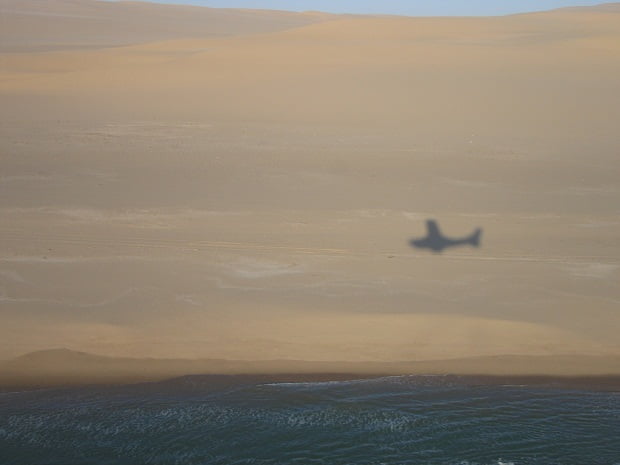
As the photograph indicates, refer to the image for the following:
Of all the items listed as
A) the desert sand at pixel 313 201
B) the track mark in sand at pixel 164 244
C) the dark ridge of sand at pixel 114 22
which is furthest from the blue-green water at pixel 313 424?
the dark ridge of sand at pixel 114 22

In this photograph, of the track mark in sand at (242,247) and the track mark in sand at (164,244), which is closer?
the track mark in sand at (242,247)

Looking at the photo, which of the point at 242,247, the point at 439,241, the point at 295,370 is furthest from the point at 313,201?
the point at 295,370

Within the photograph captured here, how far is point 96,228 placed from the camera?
10.2m

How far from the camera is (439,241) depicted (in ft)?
33.0

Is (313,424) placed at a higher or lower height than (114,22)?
lower

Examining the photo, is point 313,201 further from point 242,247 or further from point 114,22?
point 114,22

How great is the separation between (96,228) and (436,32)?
19974 millimetres

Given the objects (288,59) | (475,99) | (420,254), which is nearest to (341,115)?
(475,99)

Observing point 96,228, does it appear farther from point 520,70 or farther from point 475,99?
point 520,70

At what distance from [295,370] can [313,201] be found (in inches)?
195

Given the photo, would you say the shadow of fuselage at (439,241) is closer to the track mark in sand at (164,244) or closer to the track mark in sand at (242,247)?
the track mark in sand at (242,247)

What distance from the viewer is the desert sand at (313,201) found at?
765 centimetres

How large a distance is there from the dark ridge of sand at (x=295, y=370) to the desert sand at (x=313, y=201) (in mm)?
110

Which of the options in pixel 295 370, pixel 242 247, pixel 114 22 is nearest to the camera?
pixel 295 370
